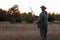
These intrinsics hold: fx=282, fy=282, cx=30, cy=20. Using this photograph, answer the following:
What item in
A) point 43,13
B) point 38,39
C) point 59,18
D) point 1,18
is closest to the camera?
point 43,13

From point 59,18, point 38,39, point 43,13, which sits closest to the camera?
point 43,13

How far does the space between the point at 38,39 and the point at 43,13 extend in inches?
85.7

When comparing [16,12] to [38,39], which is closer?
[38,39]

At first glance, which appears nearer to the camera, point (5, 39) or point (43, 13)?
point (43, 13)

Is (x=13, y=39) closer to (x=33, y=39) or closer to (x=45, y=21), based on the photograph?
(x=33, y=39)

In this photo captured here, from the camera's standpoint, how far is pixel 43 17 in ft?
36.8

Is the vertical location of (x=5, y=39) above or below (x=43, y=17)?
below

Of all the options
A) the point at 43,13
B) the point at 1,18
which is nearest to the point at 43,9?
the point at 43,13

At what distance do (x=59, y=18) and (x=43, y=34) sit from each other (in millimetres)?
74104

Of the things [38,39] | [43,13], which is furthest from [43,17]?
[38,39]

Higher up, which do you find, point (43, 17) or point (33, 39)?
point (43, 17)

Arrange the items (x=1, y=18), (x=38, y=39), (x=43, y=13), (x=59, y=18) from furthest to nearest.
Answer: (x=59, y=18) → (x=1, y=18) → (x=38, y=39) → (x=43, y=13)

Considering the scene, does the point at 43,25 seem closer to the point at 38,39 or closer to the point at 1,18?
the point at 38,39

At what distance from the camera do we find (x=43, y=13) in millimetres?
11188
